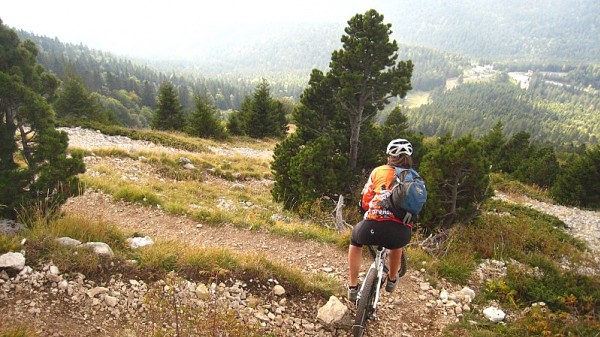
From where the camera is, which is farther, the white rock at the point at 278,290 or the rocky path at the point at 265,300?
the white rock at the point at 278,290

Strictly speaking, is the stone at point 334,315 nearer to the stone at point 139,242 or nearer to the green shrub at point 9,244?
the stone at point 139,242

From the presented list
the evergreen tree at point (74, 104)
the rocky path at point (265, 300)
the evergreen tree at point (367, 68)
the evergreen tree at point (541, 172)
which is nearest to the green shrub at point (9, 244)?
the rocky path at point (265, 300)

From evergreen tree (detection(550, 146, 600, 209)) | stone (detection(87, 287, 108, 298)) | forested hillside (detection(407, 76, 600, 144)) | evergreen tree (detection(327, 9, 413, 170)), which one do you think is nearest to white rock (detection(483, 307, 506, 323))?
stone (detection(87, 287, 108, 298))

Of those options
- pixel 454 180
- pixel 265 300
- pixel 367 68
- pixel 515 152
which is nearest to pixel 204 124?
pixel 367 68

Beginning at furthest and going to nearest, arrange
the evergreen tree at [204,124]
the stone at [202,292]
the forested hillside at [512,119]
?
the forested hillside at [512,119]
the evergreen tree at [204,124]
the stone at [202,292]

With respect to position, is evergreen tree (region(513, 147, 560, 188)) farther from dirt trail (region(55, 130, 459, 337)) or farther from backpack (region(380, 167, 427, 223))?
backpack (region(380, 167, 427, 223))

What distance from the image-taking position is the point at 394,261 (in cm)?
477

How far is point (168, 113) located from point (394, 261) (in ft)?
119

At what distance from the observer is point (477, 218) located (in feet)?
32.9

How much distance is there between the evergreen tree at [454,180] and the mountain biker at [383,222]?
5.21 meters

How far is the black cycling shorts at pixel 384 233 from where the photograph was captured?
13.9 ft

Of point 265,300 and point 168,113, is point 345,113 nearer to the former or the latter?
point 265,300

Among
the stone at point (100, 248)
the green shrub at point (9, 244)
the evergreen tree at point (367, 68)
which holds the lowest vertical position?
the stone at point (100, 248)

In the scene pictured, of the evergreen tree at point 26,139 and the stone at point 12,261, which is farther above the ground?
the evergreen tree at point 26,139
